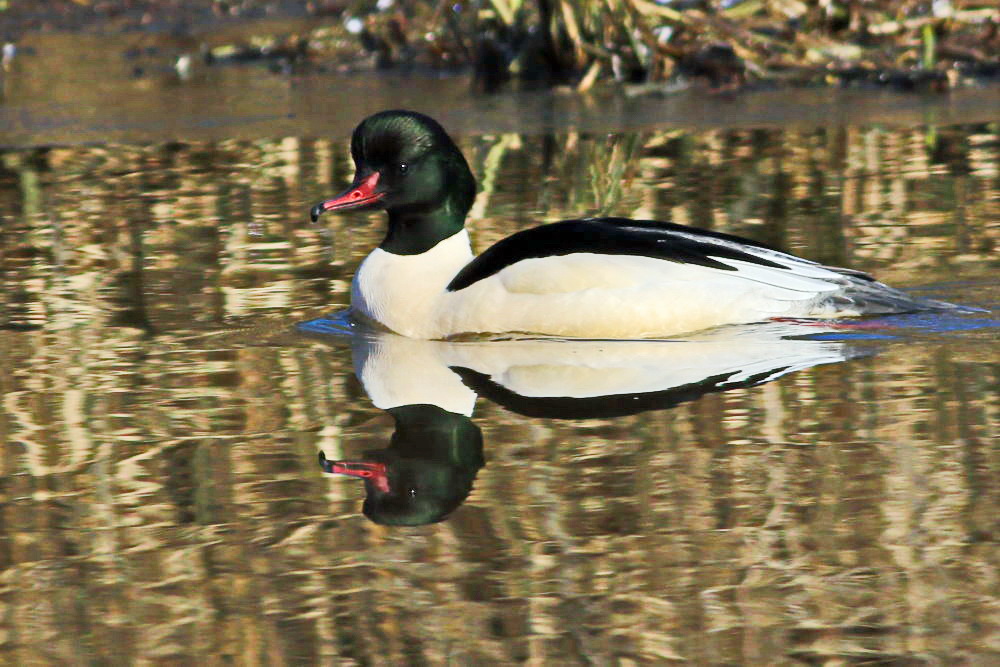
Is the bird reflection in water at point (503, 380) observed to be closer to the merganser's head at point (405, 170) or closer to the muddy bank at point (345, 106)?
the merganser's head at point (405, 170)

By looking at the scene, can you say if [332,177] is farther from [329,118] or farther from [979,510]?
[979,510]

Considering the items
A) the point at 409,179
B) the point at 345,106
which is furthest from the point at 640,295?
the point at 345,106

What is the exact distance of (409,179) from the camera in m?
7.64

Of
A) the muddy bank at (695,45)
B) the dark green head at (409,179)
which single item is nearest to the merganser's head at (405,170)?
the dark green head at (409,179)

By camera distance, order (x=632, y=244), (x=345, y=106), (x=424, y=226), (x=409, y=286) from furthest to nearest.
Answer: (x=345, y=106)
(x=424, y=226)
(x=409, y=286)
(x=632, y=244)

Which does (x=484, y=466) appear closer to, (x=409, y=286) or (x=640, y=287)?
(x=640, y=287)

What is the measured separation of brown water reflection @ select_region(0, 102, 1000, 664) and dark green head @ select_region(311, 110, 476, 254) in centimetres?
59

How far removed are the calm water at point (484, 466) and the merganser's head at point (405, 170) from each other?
1.98ft

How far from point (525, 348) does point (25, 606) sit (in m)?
3.03

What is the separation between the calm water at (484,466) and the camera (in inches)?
165

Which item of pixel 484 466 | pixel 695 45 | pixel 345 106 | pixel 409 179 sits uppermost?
pixel 409 179

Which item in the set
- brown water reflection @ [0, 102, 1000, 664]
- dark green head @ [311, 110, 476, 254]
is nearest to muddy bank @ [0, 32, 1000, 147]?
brown water reflection @ [0, 102, 1000, 664]

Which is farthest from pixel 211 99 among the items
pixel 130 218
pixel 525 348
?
pixel 525 348

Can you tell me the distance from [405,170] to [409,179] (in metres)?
0.04
